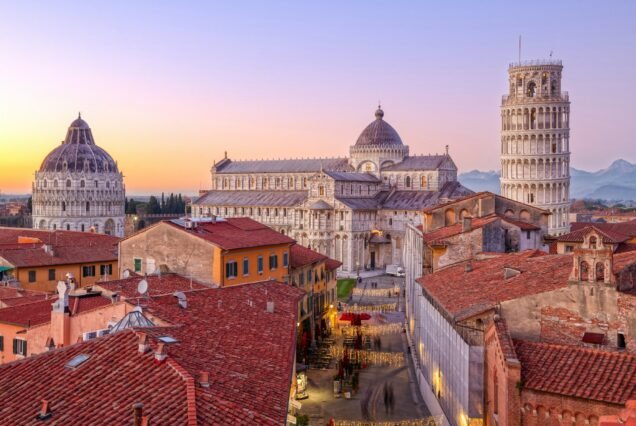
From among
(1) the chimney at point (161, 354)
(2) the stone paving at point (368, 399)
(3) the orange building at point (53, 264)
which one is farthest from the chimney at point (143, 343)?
(3) the orange building at point (53, 264)

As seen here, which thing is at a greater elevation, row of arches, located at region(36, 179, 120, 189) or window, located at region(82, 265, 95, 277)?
row of arches, located at region(36, 179, 120, 189)

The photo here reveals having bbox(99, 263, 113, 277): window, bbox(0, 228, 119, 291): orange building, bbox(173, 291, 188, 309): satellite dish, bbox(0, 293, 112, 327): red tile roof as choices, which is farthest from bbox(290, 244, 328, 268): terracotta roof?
bbox(173, 291, 188, 309): satellite dish

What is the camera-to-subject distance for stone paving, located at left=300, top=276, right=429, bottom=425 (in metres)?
30.6

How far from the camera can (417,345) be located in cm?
3919

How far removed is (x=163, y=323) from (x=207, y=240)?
17.0 meters

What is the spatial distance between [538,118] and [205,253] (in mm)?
72004

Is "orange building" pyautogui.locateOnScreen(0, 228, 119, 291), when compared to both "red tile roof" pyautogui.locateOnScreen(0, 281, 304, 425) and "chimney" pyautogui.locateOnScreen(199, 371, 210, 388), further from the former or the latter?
"chimney" pyautogui.locateOnScreen(199, 371, 210, 388)

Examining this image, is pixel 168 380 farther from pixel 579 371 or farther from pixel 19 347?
pixel 19 347

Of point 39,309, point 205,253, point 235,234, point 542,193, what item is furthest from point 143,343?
point 542,193

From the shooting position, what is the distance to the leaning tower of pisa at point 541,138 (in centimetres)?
9544

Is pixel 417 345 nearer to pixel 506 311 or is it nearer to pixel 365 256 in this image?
pixel 506 311

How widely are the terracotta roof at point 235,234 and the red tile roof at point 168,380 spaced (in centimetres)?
1733

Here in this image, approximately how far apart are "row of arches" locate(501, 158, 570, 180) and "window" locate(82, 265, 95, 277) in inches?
2611

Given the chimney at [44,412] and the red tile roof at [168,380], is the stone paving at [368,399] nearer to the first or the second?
the red tile roof at [168,380]
